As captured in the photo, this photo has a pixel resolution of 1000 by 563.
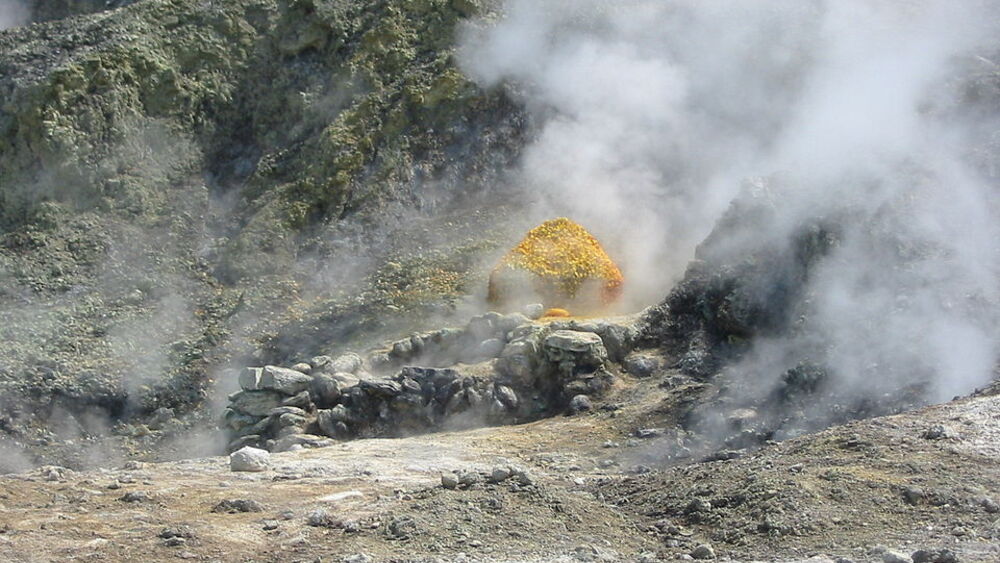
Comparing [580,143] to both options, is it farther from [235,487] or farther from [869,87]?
[235,487]

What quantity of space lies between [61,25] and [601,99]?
333 inches

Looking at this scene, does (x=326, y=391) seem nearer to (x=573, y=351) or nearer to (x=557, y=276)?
(x=573, y=351)

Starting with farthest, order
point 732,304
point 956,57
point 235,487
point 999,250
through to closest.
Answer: point 956,57 < point 732,304 < point 999,250 < point 235,487

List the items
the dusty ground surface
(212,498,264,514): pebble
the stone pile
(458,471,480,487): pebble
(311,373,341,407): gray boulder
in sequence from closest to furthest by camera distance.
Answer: the dusty ground surface
(458,471,480,487): pebble
(212,498,264,514): pebble
the stone pile
(311,373,341,407): gray boulder

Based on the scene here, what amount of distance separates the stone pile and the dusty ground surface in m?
2.59

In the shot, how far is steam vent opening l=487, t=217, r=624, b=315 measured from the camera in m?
16.6

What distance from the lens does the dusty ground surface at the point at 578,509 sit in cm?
820

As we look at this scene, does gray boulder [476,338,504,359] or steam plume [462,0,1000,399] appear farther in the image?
gray boulder [476,338,504,359]

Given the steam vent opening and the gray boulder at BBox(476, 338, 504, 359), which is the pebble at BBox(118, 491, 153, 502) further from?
the steam vent opening

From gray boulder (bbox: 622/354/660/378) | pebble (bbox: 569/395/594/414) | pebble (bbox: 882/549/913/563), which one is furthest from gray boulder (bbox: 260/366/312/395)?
pebble (bbox: 882/549/913/563)

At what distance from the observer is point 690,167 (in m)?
18.9

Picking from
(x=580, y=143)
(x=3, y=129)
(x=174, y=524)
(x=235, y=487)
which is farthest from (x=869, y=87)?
(x=3, y=129)

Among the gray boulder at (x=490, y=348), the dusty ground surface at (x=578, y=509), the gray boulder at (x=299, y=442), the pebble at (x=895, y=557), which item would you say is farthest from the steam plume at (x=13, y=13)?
the pebble at (x=895, y=557)

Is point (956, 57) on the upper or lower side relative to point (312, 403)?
upper
